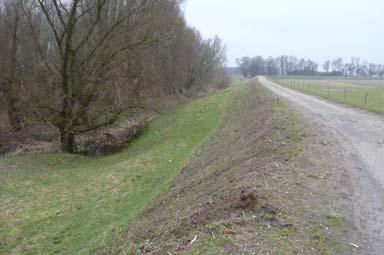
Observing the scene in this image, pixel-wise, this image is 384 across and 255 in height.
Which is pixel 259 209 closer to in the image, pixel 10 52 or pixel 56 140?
pixel 56 140

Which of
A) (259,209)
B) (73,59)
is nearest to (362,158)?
(259,209)

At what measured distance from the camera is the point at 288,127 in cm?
1545

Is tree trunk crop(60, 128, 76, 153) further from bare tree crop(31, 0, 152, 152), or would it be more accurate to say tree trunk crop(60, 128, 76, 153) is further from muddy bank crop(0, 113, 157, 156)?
muddy bank crop(0, 113, 157, 156)

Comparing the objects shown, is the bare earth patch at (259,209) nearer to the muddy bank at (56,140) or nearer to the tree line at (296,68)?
the muddy bank at (56,140)

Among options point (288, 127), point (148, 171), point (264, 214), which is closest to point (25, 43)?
point (148, 171)

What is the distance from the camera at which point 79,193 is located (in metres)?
14.7

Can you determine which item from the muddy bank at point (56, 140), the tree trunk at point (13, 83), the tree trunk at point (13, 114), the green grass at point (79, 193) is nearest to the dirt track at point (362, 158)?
the green grass at point (79, 193)

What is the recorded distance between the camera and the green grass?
10.7 meters

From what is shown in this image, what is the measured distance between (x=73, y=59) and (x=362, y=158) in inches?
690

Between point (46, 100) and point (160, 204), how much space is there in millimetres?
15149

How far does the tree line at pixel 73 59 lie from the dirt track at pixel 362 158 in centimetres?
1157

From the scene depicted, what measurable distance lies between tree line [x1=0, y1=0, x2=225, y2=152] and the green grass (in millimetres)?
3229

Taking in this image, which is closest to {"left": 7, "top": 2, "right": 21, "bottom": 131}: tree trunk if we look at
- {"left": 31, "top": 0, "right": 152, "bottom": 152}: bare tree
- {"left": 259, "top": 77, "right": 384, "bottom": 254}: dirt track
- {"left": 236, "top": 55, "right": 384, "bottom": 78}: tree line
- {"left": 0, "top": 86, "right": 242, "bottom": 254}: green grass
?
{"left": 31, "top": 0, "right": 152, "bottom": 152}: bare tree

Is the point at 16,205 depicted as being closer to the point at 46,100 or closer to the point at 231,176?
the point at 231,176
